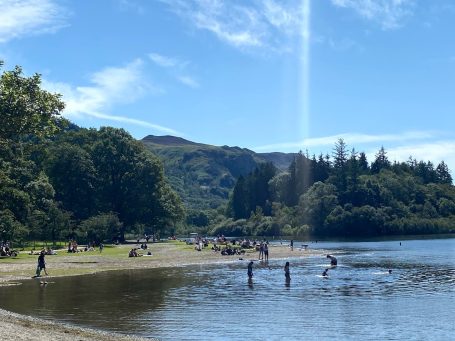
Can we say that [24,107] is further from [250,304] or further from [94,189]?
[94,189]

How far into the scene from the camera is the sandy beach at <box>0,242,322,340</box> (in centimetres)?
2422

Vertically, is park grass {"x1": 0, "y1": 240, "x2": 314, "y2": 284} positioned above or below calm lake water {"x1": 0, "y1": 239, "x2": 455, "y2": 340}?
above

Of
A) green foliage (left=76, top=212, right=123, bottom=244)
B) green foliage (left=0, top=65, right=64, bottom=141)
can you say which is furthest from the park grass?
green foliage (left=76, top=212, right=123, bottom=244)

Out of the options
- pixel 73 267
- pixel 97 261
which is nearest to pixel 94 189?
pixel 97 261

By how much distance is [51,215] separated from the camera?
314ft

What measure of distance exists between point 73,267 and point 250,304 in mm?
28827

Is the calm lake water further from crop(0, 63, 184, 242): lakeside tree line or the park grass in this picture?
crop(0, 63, 184, 242): lakeside tree line

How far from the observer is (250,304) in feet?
122

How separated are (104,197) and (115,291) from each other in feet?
286

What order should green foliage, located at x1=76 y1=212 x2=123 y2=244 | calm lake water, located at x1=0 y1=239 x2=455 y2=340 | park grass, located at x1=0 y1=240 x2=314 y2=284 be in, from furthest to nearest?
green foliage, located at x1=76 y1=212 x2=123 y2=244
park grass, located at x1=0 y1=240 x2=314 y2=284
calm lake water, located at x1=0 y1=239 x2=455 y2=340

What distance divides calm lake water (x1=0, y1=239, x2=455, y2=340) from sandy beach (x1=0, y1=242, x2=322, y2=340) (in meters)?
2.48

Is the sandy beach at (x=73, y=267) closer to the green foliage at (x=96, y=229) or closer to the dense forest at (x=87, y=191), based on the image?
the dense forest at (x=87, y=191)

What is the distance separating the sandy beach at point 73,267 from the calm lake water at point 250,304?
97.8 inches

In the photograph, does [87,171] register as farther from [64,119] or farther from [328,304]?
[328,304]
